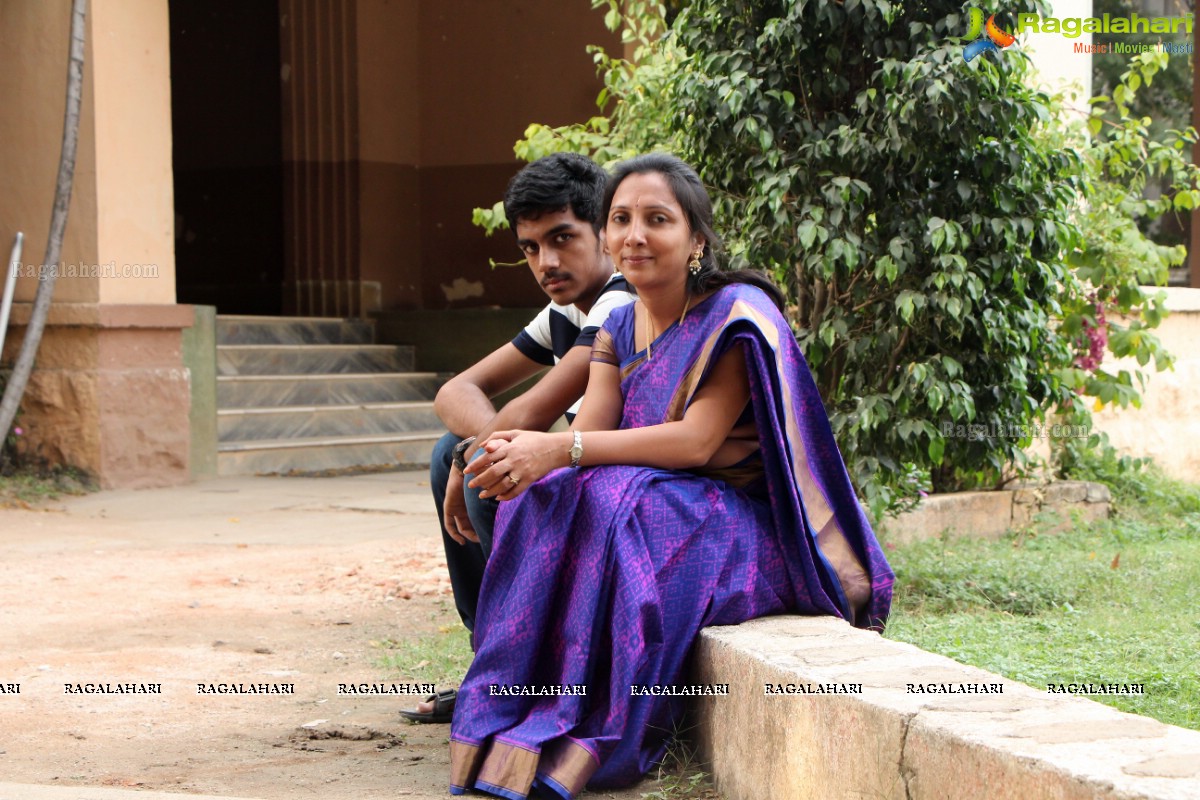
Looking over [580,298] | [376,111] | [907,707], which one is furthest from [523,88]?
[907,707]

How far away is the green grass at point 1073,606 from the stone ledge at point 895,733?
902mm

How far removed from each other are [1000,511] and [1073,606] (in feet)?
5.96

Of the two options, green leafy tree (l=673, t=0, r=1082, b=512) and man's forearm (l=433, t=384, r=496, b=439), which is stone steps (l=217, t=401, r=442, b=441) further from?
man's forearm (l=433, t=384, r=496, b=439)

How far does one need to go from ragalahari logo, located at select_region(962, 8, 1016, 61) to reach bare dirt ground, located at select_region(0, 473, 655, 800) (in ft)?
8.03

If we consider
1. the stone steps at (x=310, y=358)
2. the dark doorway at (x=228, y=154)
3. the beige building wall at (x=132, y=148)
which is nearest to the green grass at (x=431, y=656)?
the beige building wall at (x=132, y=148)

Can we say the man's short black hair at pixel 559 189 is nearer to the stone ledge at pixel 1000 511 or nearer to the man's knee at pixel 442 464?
the man's knee at pixel 442 464

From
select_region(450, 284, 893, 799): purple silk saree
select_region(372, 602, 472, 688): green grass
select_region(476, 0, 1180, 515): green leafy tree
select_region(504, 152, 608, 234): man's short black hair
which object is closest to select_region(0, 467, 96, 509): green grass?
select_region(372, 602, 472, 688): green grass

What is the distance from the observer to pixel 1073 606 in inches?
172

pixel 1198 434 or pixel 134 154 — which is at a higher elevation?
pixel 134 154

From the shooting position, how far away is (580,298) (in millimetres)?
3328

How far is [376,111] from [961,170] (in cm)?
708

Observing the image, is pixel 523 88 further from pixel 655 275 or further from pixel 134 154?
pixel 655 275

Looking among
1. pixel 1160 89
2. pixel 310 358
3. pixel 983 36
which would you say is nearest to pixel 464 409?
pixel 983 36

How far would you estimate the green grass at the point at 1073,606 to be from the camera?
3.21m
